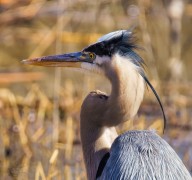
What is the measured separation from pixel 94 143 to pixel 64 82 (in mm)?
4004

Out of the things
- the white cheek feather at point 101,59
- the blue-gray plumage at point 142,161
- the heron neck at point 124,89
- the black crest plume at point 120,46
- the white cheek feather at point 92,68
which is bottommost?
the blue-gray plumage at point 142,161

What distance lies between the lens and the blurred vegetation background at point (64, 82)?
587cm

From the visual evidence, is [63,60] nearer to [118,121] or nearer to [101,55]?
[101,55]

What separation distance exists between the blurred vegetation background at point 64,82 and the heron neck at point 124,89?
0.80 feet

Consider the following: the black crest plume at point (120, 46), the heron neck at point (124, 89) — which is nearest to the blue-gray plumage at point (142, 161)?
the heron neck at point (124, 89)

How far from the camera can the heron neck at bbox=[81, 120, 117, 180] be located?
170 inches

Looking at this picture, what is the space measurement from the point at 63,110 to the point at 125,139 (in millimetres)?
3104

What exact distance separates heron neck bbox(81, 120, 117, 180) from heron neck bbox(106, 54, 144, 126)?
0.67 ft

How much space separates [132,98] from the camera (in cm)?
411

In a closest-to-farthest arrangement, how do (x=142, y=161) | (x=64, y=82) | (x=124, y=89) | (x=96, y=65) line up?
(x=142, y=161), (x=124, y=89), (x=96, y=65), (x=64, y=82)

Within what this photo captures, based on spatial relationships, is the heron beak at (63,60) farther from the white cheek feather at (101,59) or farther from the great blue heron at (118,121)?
the white cheek feather at (101,59)

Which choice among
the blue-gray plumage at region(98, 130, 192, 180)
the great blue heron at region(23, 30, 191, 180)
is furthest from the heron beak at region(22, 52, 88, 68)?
the blue-gray plumage at region(98, 130, 192, 180)

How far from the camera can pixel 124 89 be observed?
4.13 meters

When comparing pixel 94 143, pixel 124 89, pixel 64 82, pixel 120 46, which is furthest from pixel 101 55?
pixel 64 82
